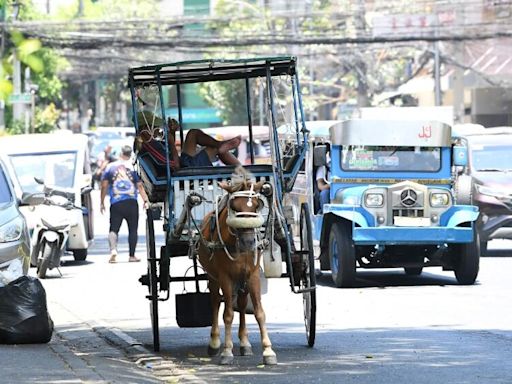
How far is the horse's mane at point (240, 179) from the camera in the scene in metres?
10.5

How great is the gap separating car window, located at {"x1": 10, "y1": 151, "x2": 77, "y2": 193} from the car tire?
1127 mm

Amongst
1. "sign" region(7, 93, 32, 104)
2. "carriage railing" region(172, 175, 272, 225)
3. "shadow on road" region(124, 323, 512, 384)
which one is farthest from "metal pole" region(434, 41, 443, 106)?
"carriage railing" region(172, 175, 272, 225)

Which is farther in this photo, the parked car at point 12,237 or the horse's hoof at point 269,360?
the parked car at point 12,237

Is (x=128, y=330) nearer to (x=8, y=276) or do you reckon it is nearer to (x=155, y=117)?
(x=8, y=276)

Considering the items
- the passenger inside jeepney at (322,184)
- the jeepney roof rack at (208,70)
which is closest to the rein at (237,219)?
the jeepney roof rack at (208,70)

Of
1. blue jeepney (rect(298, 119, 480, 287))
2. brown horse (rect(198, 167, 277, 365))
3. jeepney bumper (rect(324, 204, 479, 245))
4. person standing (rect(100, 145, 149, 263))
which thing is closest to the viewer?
brown horse (rect(198, 167, 277, 365))

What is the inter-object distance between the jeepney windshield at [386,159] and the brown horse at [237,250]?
777 cm

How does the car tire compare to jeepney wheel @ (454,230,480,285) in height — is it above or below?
below

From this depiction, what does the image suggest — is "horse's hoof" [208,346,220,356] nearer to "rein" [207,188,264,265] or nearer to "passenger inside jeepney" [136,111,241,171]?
"rein" [207,188,264,265]

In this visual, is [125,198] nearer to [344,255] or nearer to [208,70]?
[344,255]

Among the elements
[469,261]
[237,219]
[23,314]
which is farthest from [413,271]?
[237,219]

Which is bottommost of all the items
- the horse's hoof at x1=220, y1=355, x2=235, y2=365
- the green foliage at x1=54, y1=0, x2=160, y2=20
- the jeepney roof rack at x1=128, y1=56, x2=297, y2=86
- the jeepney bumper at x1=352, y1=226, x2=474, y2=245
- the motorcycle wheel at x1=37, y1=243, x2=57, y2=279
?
the motorcycle wheel at x1=37, y1=243, x2=57, y2=279

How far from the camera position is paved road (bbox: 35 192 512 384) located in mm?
10156

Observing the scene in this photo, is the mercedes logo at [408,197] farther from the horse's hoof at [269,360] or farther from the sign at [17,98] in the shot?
the horse's hoof at [269,360]
